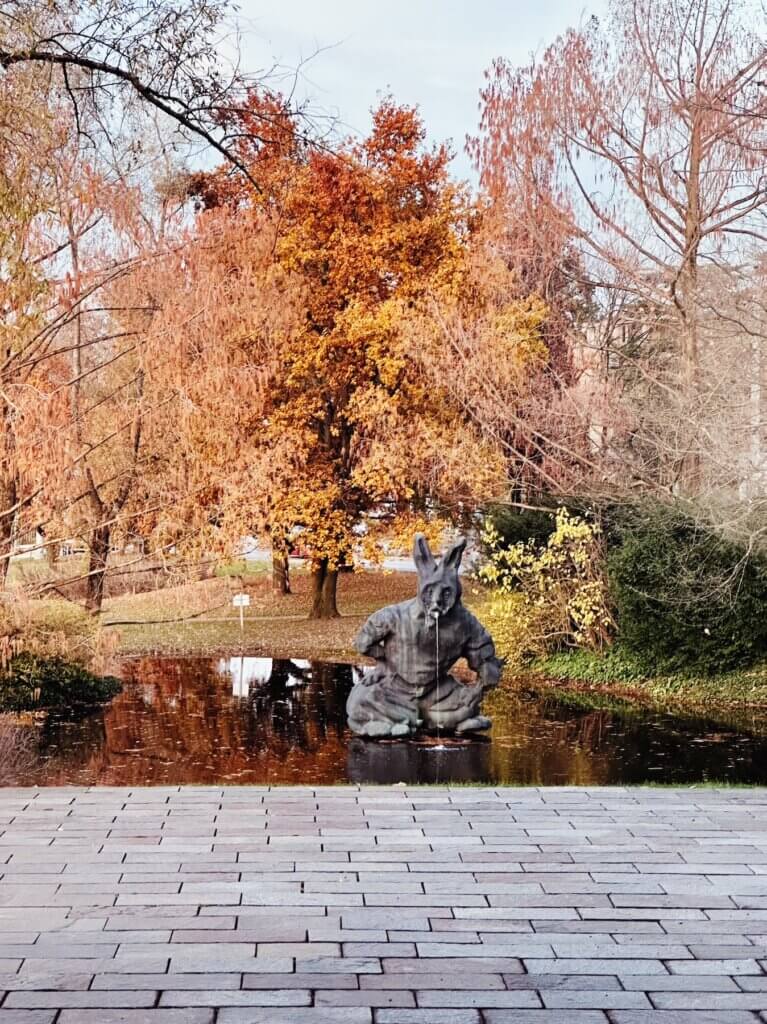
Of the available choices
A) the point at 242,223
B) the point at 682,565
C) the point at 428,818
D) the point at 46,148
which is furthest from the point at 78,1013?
the point at 242,223

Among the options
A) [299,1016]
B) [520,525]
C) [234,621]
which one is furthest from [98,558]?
[299,1016]

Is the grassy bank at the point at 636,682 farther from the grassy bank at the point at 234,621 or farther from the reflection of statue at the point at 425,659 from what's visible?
the grassy bank at the point at 234,621

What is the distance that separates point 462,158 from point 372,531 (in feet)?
23.6

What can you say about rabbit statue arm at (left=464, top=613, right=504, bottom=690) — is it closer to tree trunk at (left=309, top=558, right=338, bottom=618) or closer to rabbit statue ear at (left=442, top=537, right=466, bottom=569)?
rabbit statue ear at (left=442, top=537, right=466, bottom=569)

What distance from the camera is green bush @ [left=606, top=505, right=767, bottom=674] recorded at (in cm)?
1432

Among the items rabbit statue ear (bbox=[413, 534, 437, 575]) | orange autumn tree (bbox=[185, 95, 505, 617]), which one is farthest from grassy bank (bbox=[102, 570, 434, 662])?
rabbit statue ear (bbox=[413, 534, 437, 575])

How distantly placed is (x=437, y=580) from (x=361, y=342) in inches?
446

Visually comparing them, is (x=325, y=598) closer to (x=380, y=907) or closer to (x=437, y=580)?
(x=437, y=580)

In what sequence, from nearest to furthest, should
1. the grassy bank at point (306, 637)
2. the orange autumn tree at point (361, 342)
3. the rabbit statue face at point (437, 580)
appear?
the rabbit statue face at point (437, 580)
the grassy bank at point (306, 637)
the orange autumn tree at point (361, 342)

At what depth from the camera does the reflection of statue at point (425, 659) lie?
36.3ft

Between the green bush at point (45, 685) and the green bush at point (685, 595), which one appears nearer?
the green bush at point (45, 685)

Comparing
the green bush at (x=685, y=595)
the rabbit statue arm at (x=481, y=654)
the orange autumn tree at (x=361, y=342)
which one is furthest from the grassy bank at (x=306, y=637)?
the rabbit statue arm at (x=481, y=654)

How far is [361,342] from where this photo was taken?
2153 cm

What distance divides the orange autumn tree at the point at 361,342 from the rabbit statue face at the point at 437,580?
824cm
